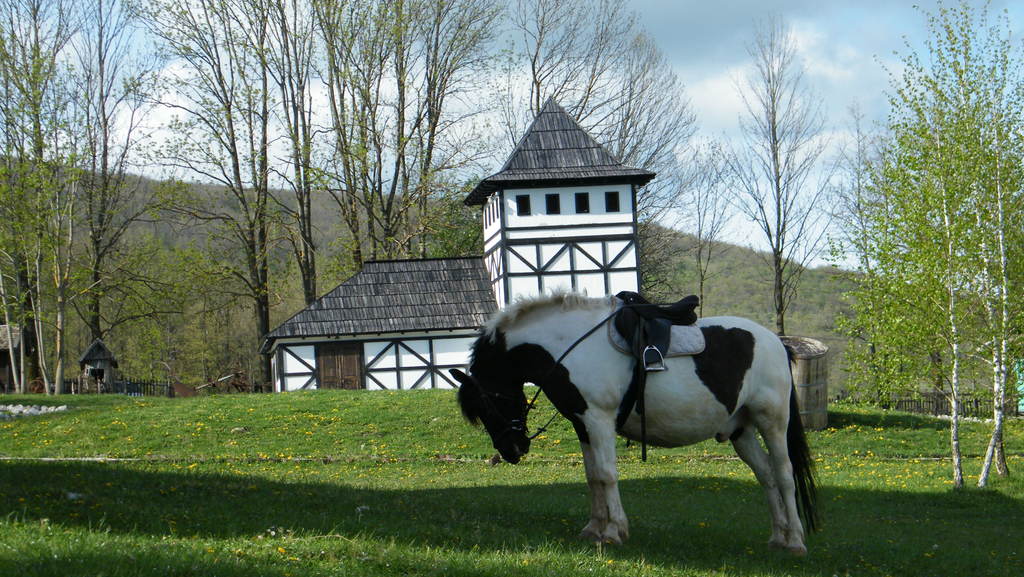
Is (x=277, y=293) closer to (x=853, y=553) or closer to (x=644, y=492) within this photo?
(x=644, y=492)

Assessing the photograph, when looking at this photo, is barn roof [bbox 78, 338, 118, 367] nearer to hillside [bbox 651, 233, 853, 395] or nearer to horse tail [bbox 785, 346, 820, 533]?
horse tail [bbox 785, 346, 820, 533]

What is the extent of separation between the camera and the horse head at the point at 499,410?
27.3 ft

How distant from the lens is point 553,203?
34750 millimetres

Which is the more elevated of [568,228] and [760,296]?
[568,228]

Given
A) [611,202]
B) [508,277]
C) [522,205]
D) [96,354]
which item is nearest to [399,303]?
[508,277]

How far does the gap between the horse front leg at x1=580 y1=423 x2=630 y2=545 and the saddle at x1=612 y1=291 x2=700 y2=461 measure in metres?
0.28

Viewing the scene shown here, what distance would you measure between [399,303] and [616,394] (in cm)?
2788

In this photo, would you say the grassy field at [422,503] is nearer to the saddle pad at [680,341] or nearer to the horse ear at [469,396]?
the horse ear at [469,396]

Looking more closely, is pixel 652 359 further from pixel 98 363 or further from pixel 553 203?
pixel 98 363

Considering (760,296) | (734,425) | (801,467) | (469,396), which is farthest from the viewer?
(760,296)

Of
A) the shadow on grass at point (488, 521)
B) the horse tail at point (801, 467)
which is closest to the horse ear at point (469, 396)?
the shadow on grass at point (488, 521)

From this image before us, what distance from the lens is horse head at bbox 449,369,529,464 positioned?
834 cm

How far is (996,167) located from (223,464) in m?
14.2

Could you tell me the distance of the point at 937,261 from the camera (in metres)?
15.4
